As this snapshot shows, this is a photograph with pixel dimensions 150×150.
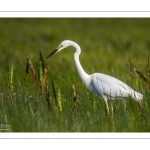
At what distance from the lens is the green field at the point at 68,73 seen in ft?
21.1

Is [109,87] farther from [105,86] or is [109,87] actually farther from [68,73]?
[68,73]

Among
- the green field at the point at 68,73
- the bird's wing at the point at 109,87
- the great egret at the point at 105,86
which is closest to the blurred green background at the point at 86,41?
the green field at the point at 68,73

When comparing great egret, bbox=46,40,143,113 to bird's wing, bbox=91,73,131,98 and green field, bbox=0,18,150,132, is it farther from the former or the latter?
green field, bbox=0,18,150,132

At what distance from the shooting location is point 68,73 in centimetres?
958

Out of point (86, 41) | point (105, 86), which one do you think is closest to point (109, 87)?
point (105, 86)

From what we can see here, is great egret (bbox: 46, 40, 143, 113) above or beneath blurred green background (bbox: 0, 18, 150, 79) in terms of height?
beneath

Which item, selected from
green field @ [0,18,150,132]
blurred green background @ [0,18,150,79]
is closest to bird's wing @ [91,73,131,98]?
green field @ [0,18,150,132]

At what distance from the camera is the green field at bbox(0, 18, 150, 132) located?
21.1 feet

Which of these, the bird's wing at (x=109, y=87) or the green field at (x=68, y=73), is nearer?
the green field at (x=68, y=73)

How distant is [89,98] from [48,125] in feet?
4.04

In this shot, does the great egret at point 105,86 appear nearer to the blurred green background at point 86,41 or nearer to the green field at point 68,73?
the green field at point 68,73

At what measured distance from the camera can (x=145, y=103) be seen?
711cm
